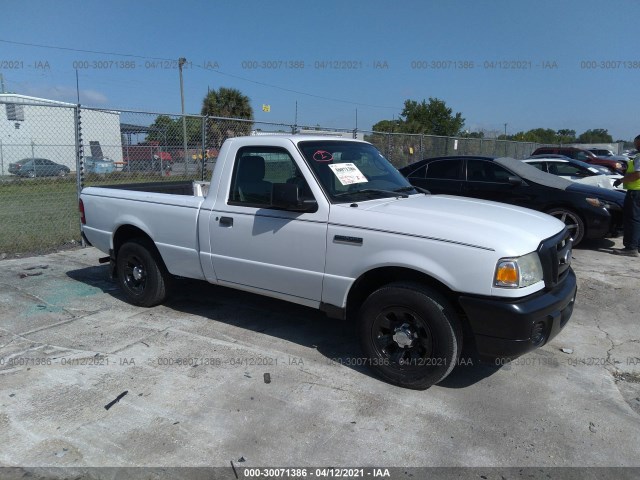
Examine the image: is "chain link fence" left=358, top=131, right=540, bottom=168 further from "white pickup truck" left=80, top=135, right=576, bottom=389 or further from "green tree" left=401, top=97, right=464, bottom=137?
"green tree" left=401, top=97, right=464, bottom=137

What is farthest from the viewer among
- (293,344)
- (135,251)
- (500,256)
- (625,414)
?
(135,251)

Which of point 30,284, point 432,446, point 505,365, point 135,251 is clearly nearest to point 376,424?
point 432,446

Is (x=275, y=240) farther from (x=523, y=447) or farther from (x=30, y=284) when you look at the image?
(x=30, y=284)

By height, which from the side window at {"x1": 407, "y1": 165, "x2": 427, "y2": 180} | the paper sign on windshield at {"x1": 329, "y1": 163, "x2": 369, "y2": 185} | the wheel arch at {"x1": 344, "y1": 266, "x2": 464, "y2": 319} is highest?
the paper sign on windshield at {"x1": 329, "y1": 163, "x2": 369, "y2": 185}

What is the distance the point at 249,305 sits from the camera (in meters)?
5.66

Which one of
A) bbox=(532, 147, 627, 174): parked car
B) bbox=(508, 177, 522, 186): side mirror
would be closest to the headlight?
bbox=(508, 177, 522, 186): side mirror

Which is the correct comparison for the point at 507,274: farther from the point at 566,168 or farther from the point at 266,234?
the point at 566,168

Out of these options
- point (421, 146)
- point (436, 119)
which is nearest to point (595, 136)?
point (436, 119)

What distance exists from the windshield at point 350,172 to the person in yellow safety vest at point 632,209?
4.99 m

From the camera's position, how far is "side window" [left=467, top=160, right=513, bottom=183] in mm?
8703

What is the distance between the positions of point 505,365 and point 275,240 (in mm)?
2230

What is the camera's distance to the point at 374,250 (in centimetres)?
370

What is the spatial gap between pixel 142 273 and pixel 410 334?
3.19 meters

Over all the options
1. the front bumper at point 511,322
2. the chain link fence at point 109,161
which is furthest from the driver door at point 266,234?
the chain link fence at point 109,161
